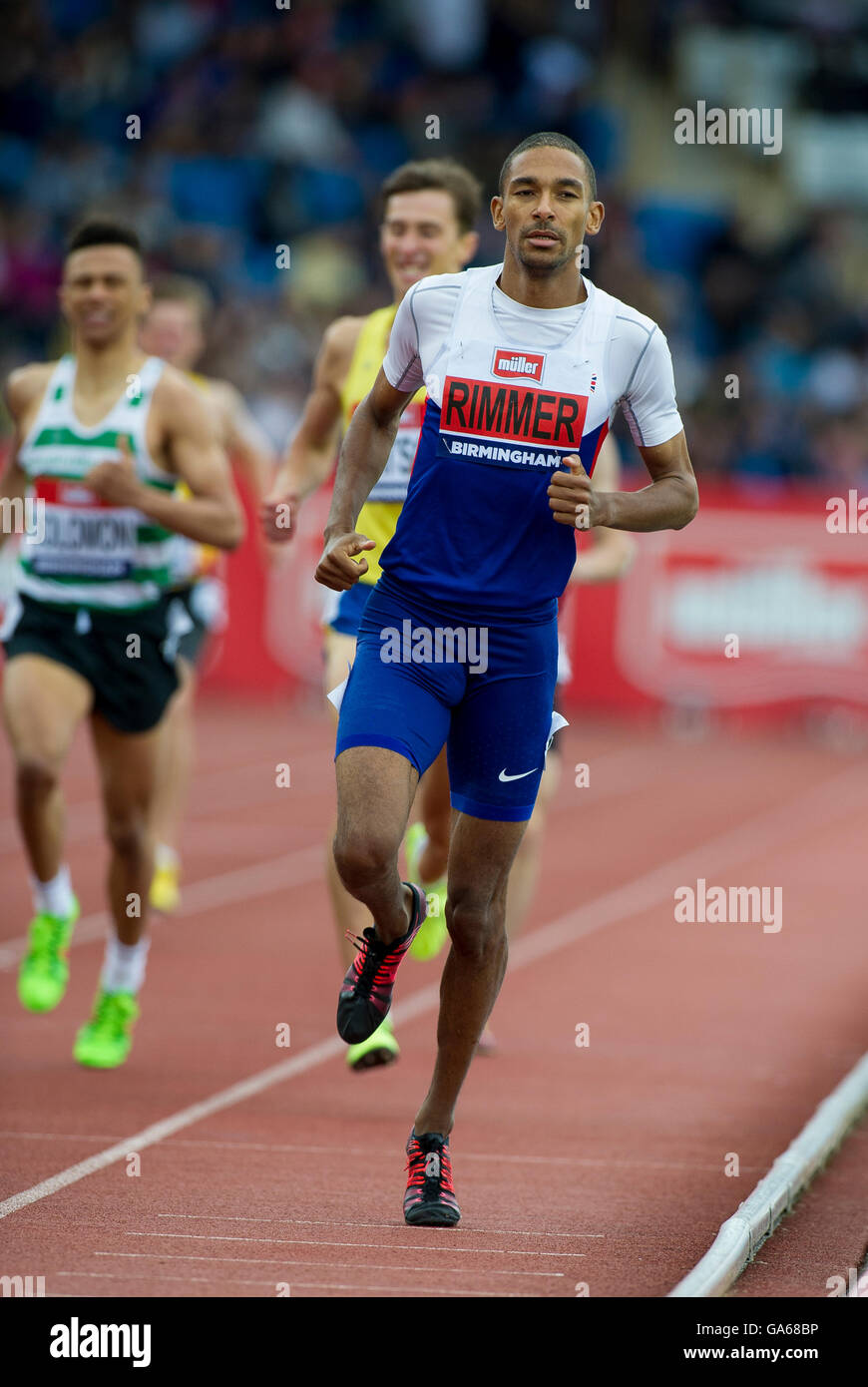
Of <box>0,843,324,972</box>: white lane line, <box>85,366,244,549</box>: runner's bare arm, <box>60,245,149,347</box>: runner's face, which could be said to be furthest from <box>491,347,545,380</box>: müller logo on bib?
<box>0,843,324,972</box>: white lane line

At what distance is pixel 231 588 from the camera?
20156 mm

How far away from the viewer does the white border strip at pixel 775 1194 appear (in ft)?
14.8

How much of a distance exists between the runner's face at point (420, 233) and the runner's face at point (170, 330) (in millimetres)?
3702

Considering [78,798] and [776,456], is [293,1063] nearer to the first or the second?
[78,798]

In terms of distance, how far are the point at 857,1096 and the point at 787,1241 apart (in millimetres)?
1396

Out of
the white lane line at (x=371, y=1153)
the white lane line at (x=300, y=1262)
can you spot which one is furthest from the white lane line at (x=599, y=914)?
the white lane line at (x=300, y=1262)

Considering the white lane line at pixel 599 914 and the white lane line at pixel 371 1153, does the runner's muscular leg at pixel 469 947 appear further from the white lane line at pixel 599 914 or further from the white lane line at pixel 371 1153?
the white lane line at pixel 599 914

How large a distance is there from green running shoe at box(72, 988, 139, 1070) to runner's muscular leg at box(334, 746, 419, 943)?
2.49 meters

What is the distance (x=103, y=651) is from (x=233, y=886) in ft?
15.0

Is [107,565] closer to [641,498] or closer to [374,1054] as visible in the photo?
[374,1054]

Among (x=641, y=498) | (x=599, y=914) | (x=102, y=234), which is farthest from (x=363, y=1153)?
(x=599, y=914)

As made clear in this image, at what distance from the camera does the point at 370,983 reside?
5.18 meters

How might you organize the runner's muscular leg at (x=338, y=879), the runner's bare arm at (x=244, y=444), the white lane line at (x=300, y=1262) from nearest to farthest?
the white lane line at (x=300, y=1262) < the runner's muscular leg at (x=338, y=879) < the runner's bare arm at (x=244, y=444)
